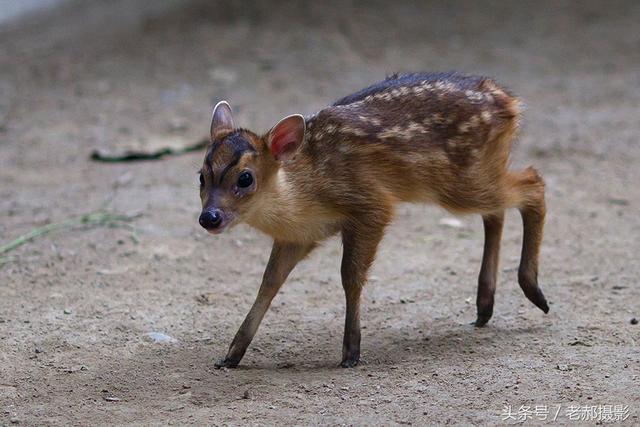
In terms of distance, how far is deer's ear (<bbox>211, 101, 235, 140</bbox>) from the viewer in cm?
583

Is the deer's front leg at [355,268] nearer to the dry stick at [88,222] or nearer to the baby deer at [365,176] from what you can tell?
the baby deer at [365,176]

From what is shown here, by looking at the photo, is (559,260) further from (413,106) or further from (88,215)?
(88,215)

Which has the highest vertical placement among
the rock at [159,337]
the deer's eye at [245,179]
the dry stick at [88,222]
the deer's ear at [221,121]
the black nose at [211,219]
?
the deer's ear at [221,121]

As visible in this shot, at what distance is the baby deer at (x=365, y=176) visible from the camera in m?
5.59

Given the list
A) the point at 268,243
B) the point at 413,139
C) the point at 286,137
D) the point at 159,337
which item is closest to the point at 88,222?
the point at 268,243

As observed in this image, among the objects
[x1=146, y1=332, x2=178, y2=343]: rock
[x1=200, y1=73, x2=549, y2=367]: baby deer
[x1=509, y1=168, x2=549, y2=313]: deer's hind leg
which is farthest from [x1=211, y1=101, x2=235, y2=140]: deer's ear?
[x1=509, y1=168, x2=549, y2=313]: deer's hind leg

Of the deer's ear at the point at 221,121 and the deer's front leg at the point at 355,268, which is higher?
the deer's ear at the point at 221,121

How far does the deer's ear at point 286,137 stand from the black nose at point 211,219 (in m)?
0.57

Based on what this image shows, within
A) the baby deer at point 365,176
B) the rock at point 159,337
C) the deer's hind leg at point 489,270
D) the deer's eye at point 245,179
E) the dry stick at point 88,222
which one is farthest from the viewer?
the dry stick at point 88,222

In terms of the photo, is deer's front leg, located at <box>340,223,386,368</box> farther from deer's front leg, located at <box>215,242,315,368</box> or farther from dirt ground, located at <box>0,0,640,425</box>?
deer's front leg, located at <box>215,242,315,368</box>

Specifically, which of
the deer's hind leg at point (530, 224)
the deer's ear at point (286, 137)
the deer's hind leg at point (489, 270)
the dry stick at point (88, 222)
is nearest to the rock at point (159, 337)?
the deer's ear at point (286, 137)

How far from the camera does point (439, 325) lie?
6270 mm

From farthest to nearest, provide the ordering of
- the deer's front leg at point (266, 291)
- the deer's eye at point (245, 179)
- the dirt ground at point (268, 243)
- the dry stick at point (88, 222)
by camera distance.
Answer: the dry stick at point (88, 222), the deer's front leg at point (266, 291), the deer's eye at point (245, 179), the dirt ground at point (268, 243)

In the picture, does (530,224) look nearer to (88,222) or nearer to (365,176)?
(365,176)
